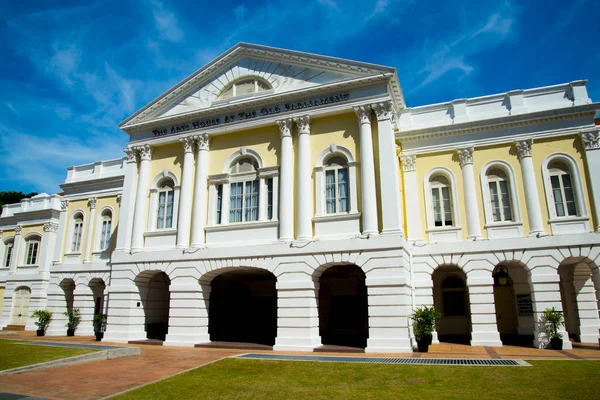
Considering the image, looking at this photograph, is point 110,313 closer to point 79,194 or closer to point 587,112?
point 79,194

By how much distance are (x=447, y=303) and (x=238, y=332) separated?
10718 millimetres

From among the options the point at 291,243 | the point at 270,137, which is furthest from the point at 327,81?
the point at 291,243

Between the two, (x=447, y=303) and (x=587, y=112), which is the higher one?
(x=587, y=112)

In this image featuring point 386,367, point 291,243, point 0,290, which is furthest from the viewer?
point 0,290

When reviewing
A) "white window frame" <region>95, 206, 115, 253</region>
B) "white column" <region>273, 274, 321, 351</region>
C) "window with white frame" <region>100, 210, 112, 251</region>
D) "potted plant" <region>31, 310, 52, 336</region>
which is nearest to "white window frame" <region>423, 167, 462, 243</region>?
"white column" <region>273, 274, 321, 351</region>

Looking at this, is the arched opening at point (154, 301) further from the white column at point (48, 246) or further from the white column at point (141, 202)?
the white column at point (48, 246)

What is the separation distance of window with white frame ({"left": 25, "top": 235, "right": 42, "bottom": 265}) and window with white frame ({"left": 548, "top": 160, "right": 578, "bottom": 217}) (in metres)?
32.6

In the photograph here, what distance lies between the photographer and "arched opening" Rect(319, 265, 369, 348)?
2084 cm

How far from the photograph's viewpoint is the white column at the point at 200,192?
19.7m

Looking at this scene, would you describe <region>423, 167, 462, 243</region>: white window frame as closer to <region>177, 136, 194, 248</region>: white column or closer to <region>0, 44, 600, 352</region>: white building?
<region>0, 44, 600, 352</region>: white building

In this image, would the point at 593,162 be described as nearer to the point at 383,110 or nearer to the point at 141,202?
the point at 383,110

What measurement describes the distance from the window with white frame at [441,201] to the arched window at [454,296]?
9.87 ft

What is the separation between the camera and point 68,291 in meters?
27.1

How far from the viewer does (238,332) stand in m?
23.5
